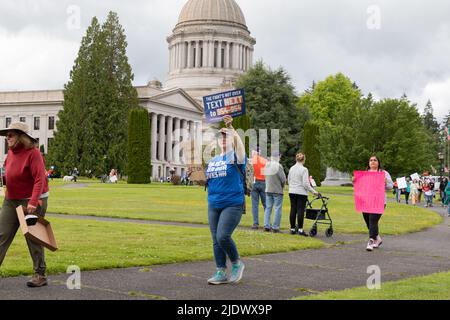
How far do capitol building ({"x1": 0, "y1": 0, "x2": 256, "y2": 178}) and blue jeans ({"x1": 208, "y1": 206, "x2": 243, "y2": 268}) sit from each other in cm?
9338

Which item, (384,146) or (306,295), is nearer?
(306,295)

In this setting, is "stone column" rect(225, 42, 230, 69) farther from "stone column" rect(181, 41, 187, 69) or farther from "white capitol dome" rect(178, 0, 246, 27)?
"stone column" rect(181, 41, 187, 69)

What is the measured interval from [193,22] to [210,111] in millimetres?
104838

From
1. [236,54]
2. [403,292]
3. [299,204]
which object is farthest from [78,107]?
[403,292]

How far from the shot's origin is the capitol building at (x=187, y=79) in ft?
340

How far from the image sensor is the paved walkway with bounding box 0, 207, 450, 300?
312 inches

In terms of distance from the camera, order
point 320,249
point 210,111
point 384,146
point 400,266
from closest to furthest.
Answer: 1. point 400,266
2. point 320,249
3. point 210,111
4. point 384,146

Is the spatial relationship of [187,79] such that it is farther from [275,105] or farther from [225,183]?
[225,183]

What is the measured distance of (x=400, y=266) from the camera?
36.4 ft

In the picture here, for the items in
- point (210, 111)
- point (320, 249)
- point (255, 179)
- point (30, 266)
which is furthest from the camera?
point (210, 111)

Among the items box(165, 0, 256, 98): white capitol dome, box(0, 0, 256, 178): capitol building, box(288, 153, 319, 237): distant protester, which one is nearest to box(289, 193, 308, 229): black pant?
box(288, 153, 319, 237): distant protester

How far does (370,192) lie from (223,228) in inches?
231

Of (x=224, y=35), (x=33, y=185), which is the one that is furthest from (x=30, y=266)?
(x=224, y=35)
